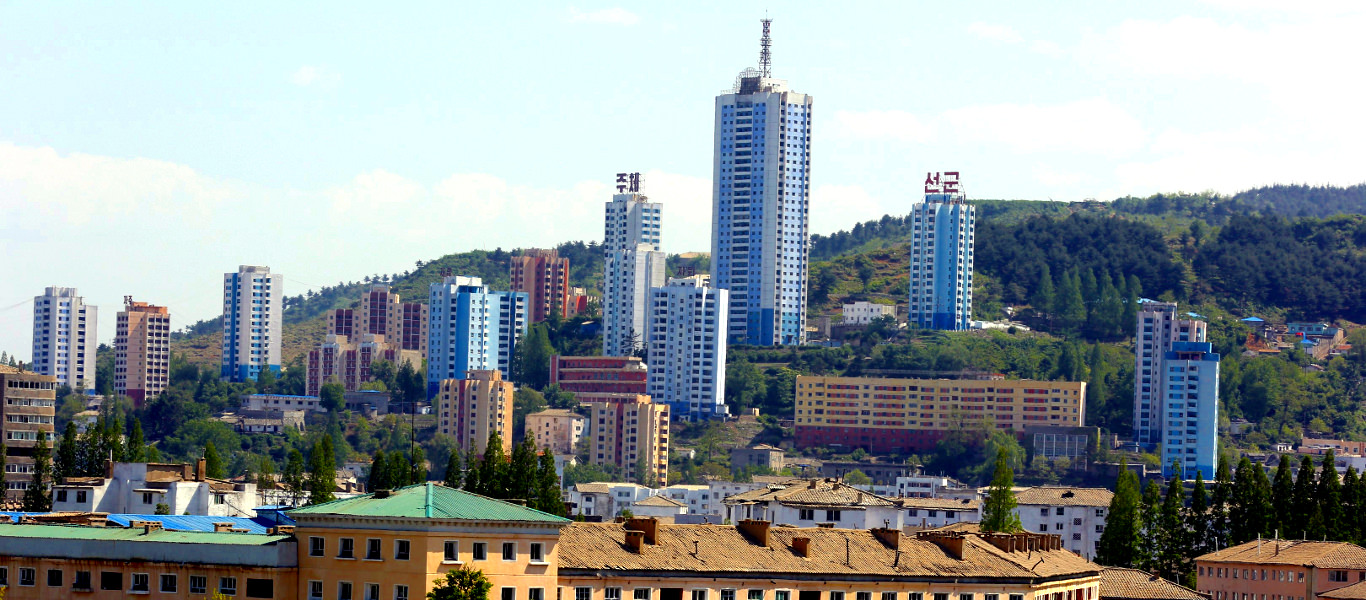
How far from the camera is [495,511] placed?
64.1 meters

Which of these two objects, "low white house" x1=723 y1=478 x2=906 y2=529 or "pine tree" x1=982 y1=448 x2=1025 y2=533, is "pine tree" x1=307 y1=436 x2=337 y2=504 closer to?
"low white house" x1=723 y1=478 x2=906 y2=529

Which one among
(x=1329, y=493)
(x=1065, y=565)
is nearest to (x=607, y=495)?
(x=1329, y=493)

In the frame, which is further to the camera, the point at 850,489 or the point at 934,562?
the point at 850,489

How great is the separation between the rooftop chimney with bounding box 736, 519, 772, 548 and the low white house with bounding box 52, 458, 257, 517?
36644 millimetres

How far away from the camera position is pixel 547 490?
378 ft

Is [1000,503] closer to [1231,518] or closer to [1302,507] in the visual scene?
[1231,518]

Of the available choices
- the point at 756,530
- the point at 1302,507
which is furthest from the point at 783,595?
the point at 1302,507

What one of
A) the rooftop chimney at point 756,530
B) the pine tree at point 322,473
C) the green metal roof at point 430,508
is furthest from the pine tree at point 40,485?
the green metal roof at point 430,508

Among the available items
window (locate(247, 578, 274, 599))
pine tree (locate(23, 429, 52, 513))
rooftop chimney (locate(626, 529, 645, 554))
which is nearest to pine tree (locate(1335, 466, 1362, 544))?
rooftop chimney (locate(626, 529, 645, 554))

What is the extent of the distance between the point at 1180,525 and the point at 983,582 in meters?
50.0

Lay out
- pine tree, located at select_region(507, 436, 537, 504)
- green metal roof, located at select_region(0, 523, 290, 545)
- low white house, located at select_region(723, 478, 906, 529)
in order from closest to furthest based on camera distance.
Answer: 1. green metal roof, located at select_region(0, 523, 290, 545)
2. low white house, located at select_region(723, 478, 906, 529)
3. pine tree, located at select_region(507, 436, 537, 504)

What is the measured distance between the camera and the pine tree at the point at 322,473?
120875 mm

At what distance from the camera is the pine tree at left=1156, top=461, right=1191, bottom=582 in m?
119

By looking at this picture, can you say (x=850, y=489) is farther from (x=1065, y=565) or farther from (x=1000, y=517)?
(x=1065, y=565)
